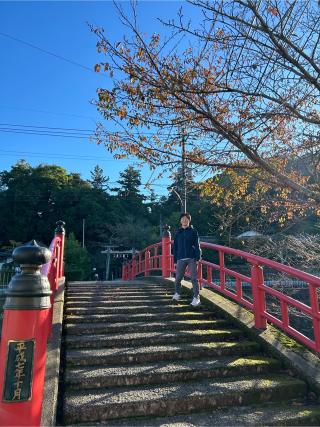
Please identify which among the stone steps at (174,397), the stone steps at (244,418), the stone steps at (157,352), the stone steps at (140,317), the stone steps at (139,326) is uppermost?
the stone steps at (140,317)

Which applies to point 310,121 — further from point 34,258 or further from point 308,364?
point 34,258

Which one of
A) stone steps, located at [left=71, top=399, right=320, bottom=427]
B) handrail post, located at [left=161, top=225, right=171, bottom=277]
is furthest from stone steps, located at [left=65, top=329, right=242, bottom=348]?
handrail post, located at [left=161, top=225, right=171, bottom=277]

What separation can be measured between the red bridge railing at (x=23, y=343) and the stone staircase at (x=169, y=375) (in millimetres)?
1132

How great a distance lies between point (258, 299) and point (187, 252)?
172 cm

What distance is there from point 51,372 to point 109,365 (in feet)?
2.42

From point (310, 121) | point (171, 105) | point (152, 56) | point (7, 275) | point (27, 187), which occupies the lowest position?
point (7, 275)

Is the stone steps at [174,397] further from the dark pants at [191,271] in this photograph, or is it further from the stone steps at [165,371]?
the dark pants at [191,271]

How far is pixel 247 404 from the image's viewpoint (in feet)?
11.7

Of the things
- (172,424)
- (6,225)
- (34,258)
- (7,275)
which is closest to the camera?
(34,258)

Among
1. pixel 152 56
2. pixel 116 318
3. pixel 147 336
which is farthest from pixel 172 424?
pixel 152 56

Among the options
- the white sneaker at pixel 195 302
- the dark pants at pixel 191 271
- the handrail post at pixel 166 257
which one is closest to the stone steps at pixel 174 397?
the white sneaker at pixel 195 302

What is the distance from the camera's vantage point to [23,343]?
221cm

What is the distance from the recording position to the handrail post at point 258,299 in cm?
500

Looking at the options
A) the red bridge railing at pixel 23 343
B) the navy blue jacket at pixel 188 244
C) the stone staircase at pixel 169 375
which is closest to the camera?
the red bridge railing at pixel 23 343
